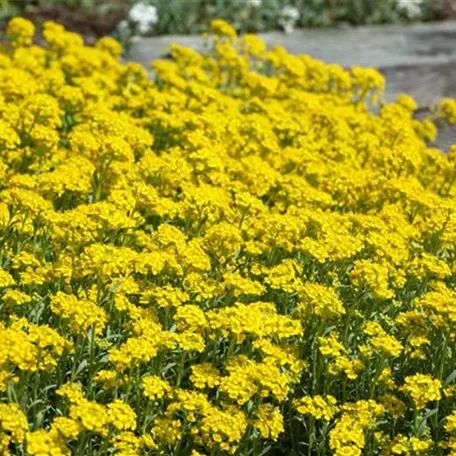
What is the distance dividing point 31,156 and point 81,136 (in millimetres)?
311

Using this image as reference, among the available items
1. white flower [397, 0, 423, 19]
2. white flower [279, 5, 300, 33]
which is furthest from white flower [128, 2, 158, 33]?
white flower [397, 0, 423, 19]

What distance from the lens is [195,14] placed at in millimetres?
10469

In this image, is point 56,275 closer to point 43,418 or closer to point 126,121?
point 43,418

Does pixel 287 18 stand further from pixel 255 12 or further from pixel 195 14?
pixel 195 14

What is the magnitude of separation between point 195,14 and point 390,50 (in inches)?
73.0

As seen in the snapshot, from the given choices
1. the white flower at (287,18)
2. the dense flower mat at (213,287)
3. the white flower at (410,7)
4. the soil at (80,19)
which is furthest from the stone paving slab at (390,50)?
the dense flower mat at (213,287)

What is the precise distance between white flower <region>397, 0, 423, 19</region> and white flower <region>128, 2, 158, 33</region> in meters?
2.85

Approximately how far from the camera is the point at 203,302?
14.5 feet

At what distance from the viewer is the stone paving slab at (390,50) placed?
924cm

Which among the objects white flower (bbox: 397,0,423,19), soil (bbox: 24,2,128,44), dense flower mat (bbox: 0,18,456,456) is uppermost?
white flower (bbox: 397,0,423,19)

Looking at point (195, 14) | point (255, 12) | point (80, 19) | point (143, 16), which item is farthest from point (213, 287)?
point (255, 12)

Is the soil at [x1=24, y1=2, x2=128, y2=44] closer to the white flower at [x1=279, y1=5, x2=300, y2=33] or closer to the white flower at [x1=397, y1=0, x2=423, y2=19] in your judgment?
the white flower at [x1=279, y1=5, x2=300, y2=33]

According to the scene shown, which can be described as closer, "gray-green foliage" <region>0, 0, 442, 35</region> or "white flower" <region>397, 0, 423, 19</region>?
"gray-green foliage" <region>0, 0, 442, 35</region>

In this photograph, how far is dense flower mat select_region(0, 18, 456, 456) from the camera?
12.4 feet
